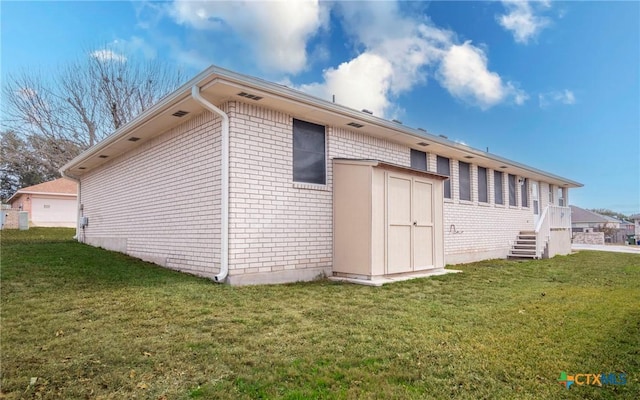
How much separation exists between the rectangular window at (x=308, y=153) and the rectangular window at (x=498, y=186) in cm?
852

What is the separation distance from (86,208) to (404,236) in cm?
1170

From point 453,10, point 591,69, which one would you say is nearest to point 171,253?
point 453,10

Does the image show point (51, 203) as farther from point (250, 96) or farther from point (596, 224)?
point (596, 224)

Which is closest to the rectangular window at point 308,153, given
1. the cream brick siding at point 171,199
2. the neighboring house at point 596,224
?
the cream brick siding at point 171,199

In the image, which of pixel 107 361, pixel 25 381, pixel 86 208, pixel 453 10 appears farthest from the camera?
pixel 86 208

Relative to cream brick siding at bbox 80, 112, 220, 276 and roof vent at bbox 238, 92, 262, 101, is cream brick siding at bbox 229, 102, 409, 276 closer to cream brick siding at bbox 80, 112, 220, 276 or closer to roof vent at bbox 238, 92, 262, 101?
roof vent at bbox 238, 92, 262, 101

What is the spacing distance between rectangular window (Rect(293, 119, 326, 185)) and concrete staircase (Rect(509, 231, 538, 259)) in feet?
31.6

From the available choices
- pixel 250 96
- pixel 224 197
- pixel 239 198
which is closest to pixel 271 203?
pixel 239 198

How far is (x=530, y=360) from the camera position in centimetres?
298

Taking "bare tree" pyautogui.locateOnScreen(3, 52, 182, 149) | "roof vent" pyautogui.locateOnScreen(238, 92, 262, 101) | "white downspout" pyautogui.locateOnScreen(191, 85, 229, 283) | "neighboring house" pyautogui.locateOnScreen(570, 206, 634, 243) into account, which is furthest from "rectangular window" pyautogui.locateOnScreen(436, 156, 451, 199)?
"neighboring house" pyautogui.locateOnScreen(570, 206, 634, 243)

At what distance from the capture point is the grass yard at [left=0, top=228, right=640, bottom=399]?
2.51m

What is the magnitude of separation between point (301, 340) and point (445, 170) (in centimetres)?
901

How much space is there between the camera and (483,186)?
12750mm

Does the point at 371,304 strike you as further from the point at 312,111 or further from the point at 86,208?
the point at 86,208
